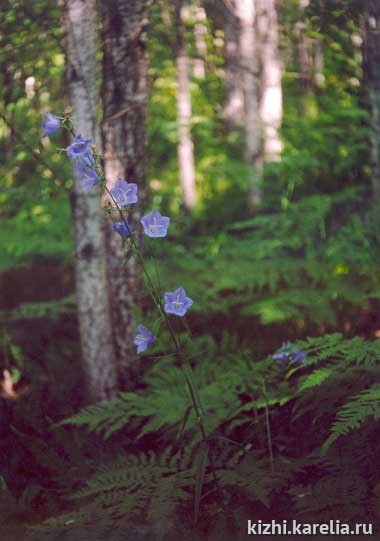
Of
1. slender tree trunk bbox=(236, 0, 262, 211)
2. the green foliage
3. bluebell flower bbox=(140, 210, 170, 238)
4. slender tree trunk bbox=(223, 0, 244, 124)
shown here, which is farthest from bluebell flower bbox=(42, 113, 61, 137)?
slender tree trunk bbox=(223, 0, 244, 124)

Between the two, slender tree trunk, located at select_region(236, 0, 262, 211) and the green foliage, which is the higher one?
slender tree trunk, located at select_region(236, 0, 262, 211)

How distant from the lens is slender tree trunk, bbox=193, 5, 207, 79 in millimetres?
9180

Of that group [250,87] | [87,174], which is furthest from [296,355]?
[250,87]

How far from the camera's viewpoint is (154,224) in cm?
219

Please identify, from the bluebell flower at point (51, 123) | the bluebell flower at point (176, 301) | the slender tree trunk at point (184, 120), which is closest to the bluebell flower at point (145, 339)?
the bluebell flower at point (176, 301)

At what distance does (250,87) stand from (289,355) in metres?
5.85

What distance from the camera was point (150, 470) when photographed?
2.37 meters

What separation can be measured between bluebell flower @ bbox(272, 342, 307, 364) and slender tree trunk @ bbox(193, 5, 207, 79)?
607cm

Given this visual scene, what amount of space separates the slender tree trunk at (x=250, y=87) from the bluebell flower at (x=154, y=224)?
565 cm

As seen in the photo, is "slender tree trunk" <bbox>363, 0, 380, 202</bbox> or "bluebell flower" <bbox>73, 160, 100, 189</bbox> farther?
"slender tree trunk" <bbox>363, 0, 380, 202</bbox>

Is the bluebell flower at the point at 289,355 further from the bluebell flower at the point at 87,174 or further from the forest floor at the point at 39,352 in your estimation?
the bluebell flower at the point at 87,174

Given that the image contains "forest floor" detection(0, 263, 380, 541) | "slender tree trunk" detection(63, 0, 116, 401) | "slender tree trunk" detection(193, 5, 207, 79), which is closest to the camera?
"forest floor" detection(0, 263, 380, 541)

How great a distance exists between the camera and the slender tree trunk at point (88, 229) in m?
3.25

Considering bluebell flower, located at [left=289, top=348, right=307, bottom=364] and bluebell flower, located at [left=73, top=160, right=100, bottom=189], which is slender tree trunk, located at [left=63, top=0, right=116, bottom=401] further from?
bluebell flower, located at [left=289, top=348, right=307, bottom=364]
